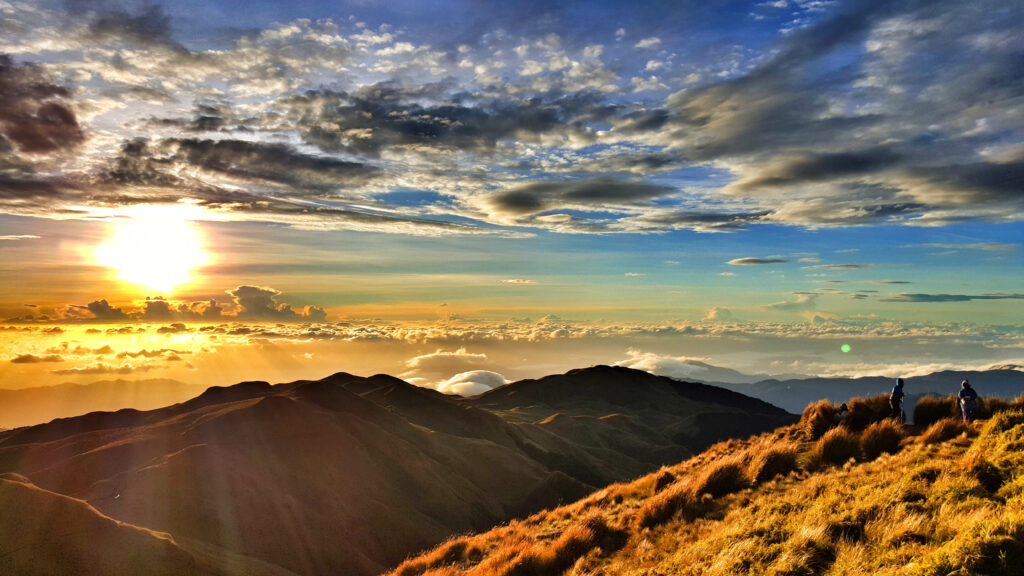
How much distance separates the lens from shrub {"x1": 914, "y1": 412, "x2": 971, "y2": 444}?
50.7ft

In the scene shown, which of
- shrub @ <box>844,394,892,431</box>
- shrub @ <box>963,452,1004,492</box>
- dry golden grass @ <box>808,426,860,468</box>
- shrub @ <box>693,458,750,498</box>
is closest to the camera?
shrub @ <box>963,452,1004,492</box>

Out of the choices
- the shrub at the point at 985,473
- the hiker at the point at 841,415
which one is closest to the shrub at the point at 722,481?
the shrub at the point at 985,473

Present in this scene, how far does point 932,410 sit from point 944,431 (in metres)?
4.33

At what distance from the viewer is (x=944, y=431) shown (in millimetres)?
15805

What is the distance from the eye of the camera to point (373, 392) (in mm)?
150375

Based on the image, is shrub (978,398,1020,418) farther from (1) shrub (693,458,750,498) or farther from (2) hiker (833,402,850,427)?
(1) shrub (693,458,750,498)

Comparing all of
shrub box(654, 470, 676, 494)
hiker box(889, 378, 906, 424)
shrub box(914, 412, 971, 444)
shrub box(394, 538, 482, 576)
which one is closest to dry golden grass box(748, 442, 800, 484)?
shrub box(654, 470, 676, 494)

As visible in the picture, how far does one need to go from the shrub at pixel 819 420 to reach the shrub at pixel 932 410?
2661 mm

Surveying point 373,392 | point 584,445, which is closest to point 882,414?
point 584,445

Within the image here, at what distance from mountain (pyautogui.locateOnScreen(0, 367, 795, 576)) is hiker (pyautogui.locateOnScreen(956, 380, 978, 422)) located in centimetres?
4898

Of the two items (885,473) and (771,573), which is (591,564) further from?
(885,473)

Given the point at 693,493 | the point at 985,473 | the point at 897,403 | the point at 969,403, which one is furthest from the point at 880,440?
the point at 693,493

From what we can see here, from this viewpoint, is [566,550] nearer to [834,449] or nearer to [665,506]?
[665,506]

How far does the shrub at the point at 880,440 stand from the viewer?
15.7m
